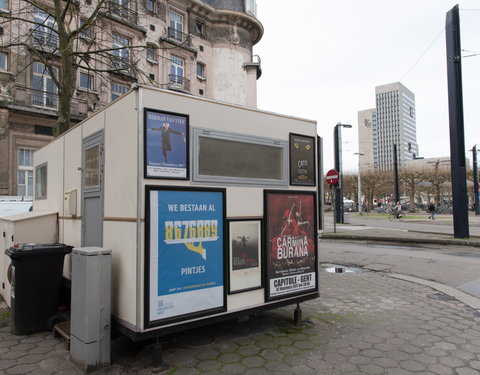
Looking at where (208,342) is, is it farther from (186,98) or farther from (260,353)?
(186,98)

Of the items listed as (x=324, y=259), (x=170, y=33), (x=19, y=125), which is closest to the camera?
(x=324, y=259)

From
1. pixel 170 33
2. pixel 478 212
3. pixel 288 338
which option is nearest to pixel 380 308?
pixel 288 338

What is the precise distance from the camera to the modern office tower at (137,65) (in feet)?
61.5

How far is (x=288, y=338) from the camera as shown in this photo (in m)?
4.03

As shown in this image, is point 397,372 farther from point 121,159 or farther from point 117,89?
point 117,89

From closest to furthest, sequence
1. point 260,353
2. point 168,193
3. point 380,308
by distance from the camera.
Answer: point 168,193, point 260,353, point 380,308

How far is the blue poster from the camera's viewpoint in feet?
10.6

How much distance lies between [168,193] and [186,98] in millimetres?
931

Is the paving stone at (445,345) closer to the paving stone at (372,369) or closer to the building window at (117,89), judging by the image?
the paving stone at (372,369)

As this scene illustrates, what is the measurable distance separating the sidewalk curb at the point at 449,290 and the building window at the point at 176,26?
83.5 feet

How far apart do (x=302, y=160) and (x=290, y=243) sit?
40.1 inches

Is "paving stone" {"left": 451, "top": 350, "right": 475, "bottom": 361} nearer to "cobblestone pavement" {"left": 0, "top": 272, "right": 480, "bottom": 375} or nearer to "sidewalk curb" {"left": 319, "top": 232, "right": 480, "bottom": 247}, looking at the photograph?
"cobblestone pavement" {"left": 0, "top": 272, "right": 480, "bottom": 375}

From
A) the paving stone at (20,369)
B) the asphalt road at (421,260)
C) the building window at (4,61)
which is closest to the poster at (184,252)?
the paving stone at (20,369)

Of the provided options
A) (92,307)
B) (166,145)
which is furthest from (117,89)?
(92,307)
